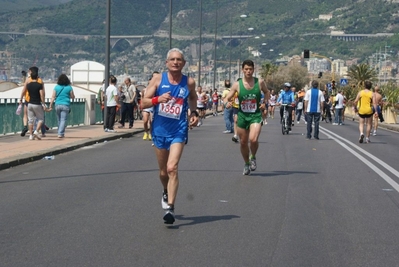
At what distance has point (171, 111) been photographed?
397 inches

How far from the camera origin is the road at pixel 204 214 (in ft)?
27.7

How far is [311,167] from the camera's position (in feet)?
55.9

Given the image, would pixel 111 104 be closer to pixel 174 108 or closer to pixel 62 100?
pixel 62 100

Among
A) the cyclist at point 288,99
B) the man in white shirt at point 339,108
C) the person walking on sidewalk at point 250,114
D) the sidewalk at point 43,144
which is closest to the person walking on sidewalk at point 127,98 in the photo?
the sidewalk at point 43,144

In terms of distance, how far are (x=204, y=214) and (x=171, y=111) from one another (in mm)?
1401

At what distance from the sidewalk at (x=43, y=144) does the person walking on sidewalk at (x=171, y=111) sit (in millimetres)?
6372

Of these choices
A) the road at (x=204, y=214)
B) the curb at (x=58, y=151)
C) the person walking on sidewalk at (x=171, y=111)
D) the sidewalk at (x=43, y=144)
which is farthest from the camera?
the sidewalk at (x=43, y=144)

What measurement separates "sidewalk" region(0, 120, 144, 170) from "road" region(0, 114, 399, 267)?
423 mm

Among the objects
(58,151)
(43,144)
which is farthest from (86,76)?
(58,151)

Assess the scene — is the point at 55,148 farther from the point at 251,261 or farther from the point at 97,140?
the point at 251,261

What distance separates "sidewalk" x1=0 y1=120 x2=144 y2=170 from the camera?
17281 millimetres

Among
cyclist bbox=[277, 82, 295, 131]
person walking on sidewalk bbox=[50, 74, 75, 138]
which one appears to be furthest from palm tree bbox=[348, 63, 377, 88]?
person walking on sidewalk bbox=[50, 74, 75, 138]

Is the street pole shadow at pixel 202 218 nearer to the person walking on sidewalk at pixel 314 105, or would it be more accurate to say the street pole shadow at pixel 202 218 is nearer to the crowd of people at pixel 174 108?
the crowd of people at pixel 174 108

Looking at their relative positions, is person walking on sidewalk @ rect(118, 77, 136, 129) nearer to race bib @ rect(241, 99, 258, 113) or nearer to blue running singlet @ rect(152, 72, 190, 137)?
race bib @ rect(241, 99, 258, 113)
